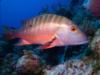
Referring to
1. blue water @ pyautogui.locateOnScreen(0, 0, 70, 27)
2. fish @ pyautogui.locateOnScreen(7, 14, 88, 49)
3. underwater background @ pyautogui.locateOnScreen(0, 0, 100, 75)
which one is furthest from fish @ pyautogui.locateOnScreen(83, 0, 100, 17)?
fish @ pyautogui.locateOnScreen(7, 14, 88, 49)

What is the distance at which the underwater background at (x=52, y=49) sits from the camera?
3.00m

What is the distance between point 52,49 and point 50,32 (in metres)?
1.62

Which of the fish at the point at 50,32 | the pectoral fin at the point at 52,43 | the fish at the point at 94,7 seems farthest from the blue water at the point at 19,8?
the pectoral fin at the point at 52,43

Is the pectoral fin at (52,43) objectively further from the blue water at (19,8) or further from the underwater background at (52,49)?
the blue water at (19,8)

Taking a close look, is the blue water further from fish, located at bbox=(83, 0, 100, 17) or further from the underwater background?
fish, located at bbox=(83, 0, 100, 17)

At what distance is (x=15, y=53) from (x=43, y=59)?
529 millimetres

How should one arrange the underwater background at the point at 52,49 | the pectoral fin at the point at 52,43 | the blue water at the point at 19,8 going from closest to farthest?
the pectoral fin at the point at 52,43 → the underwater background at the point at 52,49 → the blue water at the point at 19,8

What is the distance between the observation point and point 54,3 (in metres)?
4.02

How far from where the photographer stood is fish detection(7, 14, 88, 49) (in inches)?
79.6

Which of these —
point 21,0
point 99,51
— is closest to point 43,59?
point 99,51

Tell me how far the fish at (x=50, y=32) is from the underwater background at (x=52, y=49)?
404 millimetres

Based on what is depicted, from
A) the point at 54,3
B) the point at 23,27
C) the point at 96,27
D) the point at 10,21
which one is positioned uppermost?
the point at 54,3

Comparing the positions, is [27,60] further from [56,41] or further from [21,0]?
[21,0]

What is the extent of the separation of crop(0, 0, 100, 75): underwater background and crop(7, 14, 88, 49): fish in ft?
1.33
